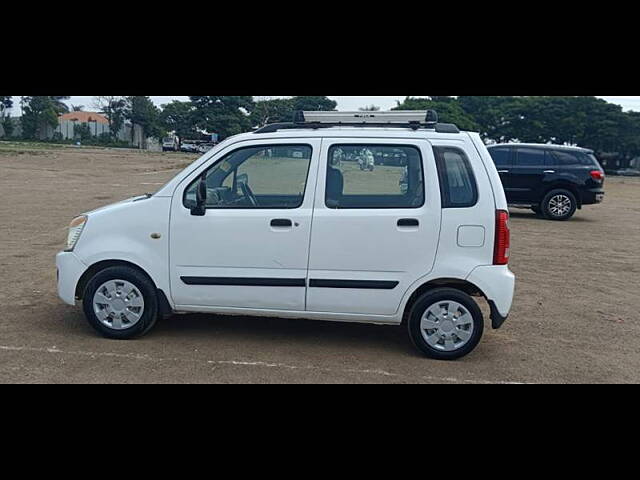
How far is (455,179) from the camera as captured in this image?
490cm

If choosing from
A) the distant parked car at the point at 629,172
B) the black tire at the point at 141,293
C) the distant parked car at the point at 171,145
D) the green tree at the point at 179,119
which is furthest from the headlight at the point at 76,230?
Result: the distant parked car at the point at 171,145

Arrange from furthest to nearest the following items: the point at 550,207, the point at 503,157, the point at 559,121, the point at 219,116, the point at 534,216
Answer: the point at 559,121 < the point at 219,116 < the point at 534,216 < the point at 503,157 < the point at 550,207

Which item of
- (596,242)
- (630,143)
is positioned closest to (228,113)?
(596,242)

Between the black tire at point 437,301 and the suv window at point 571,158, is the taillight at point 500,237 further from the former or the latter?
the suv window at point 571,158

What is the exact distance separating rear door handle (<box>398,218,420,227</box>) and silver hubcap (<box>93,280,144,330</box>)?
2.45 m

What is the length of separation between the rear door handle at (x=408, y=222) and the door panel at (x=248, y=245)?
0.79 meters

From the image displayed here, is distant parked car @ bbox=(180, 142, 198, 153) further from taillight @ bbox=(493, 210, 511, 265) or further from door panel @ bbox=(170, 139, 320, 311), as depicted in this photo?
taillight @ bbox=(493, 210, 511, 265)

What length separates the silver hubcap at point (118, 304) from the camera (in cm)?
522

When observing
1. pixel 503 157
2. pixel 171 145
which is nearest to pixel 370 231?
pixel 503 157

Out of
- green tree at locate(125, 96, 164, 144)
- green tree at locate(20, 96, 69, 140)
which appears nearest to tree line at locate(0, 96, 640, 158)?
green tree at locate(125, 96, 164, 144)

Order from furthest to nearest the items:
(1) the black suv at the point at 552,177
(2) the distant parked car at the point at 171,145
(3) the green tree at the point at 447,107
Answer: (2) the distant parked car at the point at 171,145, (3) the green tree at the point at 447,107, (1) the black suv at the point at 552,177

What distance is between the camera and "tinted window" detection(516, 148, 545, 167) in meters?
15.1

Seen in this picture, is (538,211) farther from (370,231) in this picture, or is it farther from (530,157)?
(370,231)

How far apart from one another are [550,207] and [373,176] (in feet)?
37.6
